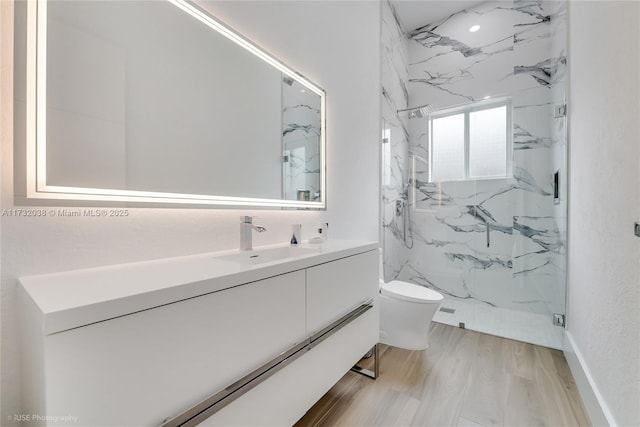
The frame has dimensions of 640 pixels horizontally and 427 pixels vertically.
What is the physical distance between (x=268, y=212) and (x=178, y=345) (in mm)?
903

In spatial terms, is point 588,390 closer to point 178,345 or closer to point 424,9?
point 178,345

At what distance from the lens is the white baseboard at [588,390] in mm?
1186

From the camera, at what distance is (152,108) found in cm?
103

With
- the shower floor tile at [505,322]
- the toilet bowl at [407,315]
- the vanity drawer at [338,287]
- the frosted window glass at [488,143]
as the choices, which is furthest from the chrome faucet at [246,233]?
the frosted window glass at [488,143]

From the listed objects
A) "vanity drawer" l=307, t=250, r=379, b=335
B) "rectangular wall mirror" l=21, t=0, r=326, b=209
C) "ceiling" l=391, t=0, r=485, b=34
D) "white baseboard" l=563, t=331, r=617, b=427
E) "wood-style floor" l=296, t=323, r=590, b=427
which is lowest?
"wood-style floor" l=296, t=323, r=590, b=427

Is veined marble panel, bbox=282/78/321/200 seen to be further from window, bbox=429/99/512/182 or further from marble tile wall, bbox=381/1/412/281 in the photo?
window, bbox=429/99/512/182

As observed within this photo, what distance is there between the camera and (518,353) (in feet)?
6.57

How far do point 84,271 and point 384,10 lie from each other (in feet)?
11.0

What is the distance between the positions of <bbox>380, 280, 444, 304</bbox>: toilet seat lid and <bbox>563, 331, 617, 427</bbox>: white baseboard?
2.59ft

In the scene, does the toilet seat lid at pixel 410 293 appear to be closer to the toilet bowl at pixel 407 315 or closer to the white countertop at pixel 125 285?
the toilet bowl at pixel 407 315

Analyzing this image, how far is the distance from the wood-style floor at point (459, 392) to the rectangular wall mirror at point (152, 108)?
117 cm

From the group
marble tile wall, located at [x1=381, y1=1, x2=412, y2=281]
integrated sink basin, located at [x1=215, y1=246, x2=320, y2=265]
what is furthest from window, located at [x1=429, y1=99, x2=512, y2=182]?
integrated sink basin, located at [x1=215, y1=246, x2=320, y2=265]

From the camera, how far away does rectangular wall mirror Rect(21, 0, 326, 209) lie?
79 centimetres

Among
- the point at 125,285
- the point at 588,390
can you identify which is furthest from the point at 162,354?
the point at 588,390
